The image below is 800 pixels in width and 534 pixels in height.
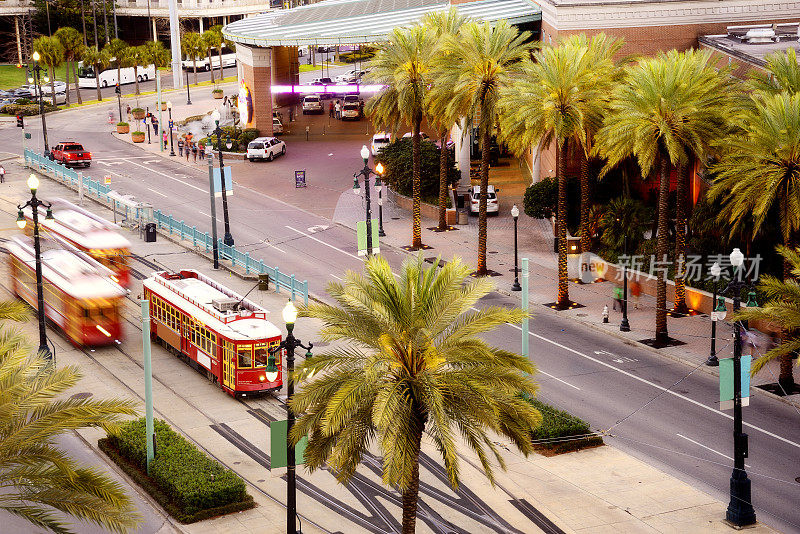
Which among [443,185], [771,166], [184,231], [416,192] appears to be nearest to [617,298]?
[771,166]

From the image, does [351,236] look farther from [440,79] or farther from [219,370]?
[219,370]

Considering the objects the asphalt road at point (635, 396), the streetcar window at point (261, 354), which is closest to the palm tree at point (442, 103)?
the asphalt road at point (635, 396)

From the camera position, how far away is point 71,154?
3415 inches

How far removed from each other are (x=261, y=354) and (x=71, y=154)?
4913 centimetres

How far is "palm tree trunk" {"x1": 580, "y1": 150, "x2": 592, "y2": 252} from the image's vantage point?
58062 mm

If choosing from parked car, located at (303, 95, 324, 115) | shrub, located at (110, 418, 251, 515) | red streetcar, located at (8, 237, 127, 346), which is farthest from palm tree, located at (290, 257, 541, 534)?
parked car, located at (303, 95, 324, 115)

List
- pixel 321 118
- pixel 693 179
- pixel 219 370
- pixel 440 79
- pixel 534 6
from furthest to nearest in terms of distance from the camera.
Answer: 1. pixel 321 118
2. pixel 534 6
3. pixel 693 179
4. pixel 440 79
5. pixel 219 370

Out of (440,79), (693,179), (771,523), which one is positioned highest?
(440,79)

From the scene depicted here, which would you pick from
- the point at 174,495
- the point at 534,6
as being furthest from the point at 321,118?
the point at 174,495

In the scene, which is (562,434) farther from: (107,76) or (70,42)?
(107,76)

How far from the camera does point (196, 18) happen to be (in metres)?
156

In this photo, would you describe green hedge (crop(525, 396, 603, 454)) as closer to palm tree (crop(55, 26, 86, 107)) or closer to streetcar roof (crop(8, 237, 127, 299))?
streetcar roof (crop(8, 237, 127, 299))

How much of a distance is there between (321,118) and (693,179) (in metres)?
51.1

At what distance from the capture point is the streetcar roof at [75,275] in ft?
156
